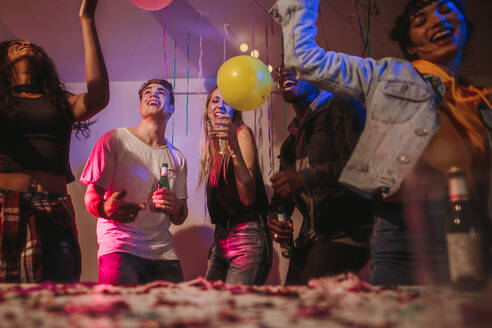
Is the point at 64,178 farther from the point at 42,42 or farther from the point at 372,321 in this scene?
the point at 42,42

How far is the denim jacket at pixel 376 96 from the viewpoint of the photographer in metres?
1.06

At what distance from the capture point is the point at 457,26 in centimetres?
124

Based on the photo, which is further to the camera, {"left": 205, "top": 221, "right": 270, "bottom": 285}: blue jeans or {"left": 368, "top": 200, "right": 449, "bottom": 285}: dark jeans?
{"left": 205, "top": 221, "right": 270, "bottom": 285}: blue jeans

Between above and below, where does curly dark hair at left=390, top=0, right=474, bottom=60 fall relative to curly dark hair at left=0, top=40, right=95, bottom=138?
above

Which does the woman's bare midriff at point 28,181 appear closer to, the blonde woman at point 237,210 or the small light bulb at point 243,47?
the blonde woman at point 237,210

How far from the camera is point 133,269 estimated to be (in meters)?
1.77

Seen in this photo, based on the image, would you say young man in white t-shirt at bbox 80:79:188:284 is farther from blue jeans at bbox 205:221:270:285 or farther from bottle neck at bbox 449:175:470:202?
bottle neck at bbox 449:175:470:202

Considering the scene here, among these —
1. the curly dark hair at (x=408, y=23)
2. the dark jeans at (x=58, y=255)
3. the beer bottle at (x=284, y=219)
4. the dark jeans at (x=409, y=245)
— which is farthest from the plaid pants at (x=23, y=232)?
the curly dark hair at (x=408, y=23)

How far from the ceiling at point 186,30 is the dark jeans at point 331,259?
1542 millimetres

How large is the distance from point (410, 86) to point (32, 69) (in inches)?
57.5

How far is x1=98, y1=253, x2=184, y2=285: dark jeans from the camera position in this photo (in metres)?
1.71

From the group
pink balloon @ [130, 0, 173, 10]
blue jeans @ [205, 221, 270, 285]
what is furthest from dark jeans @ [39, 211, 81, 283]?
pink balloon @ [130, 0, 173, 10]

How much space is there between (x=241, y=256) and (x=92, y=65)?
1.08 metres

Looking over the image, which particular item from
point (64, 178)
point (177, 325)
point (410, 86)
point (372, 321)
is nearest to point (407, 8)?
point (410, 86)
